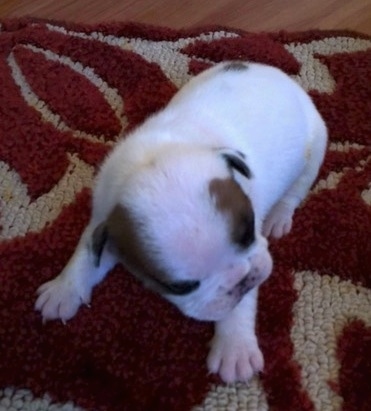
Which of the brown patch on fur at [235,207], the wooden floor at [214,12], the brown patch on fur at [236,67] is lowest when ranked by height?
the wooden floor at [214,12]

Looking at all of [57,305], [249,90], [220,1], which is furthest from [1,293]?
[220,1]

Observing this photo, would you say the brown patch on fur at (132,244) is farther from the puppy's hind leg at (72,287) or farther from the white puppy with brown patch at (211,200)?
the puppy's hind leg at (72,287)

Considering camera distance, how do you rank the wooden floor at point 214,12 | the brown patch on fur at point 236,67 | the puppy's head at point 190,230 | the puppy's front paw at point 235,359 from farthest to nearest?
the wooden floor at point 214,12, the brown patch on fur at point 236,67, the puppy's front paw at point 235,359, the puppy's head at point 190,230

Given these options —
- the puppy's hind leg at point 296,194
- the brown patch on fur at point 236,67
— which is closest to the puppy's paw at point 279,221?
the puppy's hind leg at point 296,194

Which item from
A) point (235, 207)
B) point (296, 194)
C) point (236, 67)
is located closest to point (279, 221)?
point (296, 194)

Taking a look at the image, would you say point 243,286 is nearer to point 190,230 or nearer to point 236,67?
point 190,230

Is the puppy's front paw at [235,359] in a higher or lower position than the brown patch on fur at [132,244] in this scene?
lower
